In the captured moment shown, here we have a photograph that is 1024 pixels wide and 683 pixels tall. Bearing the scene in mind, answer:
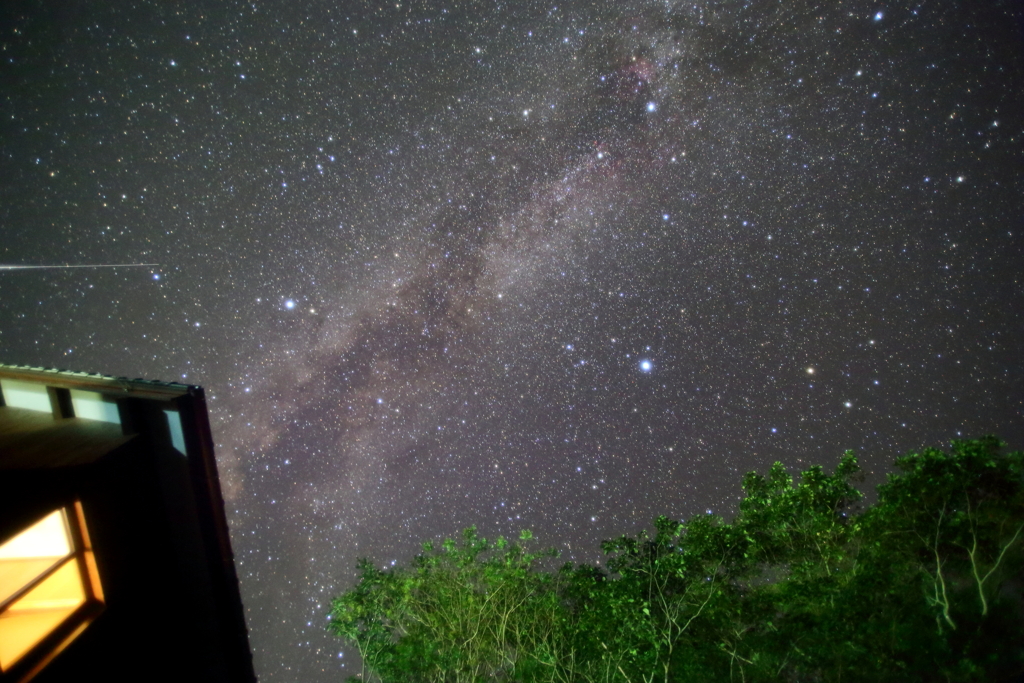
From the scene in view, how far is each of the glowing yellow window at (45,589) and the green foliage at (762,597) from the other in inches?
275

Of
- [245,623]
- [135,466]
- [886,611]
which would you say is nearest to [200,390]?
[135,466]

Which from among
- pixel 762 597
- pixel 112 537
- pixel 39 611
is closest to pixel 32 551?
pixel 39 611

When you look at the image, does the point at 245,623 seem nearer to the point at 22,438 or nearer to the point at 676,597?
the point at 22,438

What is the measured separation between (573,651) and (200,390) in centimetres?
814

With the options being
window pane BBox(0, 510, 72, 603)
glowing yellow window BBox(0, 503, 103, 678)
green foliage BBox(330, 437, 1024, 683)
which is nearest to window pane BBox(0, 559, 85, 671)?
glowing yellow window BBox(0, 503, 103, 678)

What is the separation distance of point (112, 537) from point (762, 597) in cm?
984

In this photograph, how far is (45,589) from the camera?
12.9ft

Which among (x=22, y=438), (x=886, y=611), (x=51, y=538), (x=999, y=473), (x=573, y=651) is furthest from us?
(x=573, y=651)

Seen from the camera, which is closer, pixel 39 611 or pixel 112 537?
pixel 39 611

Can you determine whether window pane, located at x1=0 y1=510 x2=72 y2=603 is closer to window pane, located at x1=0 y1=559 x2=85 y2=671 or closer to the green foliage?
window pane, located at x1=0 y1=559 x2=85 y2=671

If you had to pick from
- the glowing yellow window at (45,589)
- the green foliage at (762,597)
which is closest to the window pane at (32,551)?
the glowing yellow window at (45,589)

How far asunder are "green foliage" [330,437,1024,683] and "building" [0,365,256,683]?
16.4ft

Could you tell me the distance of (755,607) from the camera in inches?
328

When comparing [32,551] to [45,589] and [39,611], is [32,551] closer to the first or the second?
[45,589]
